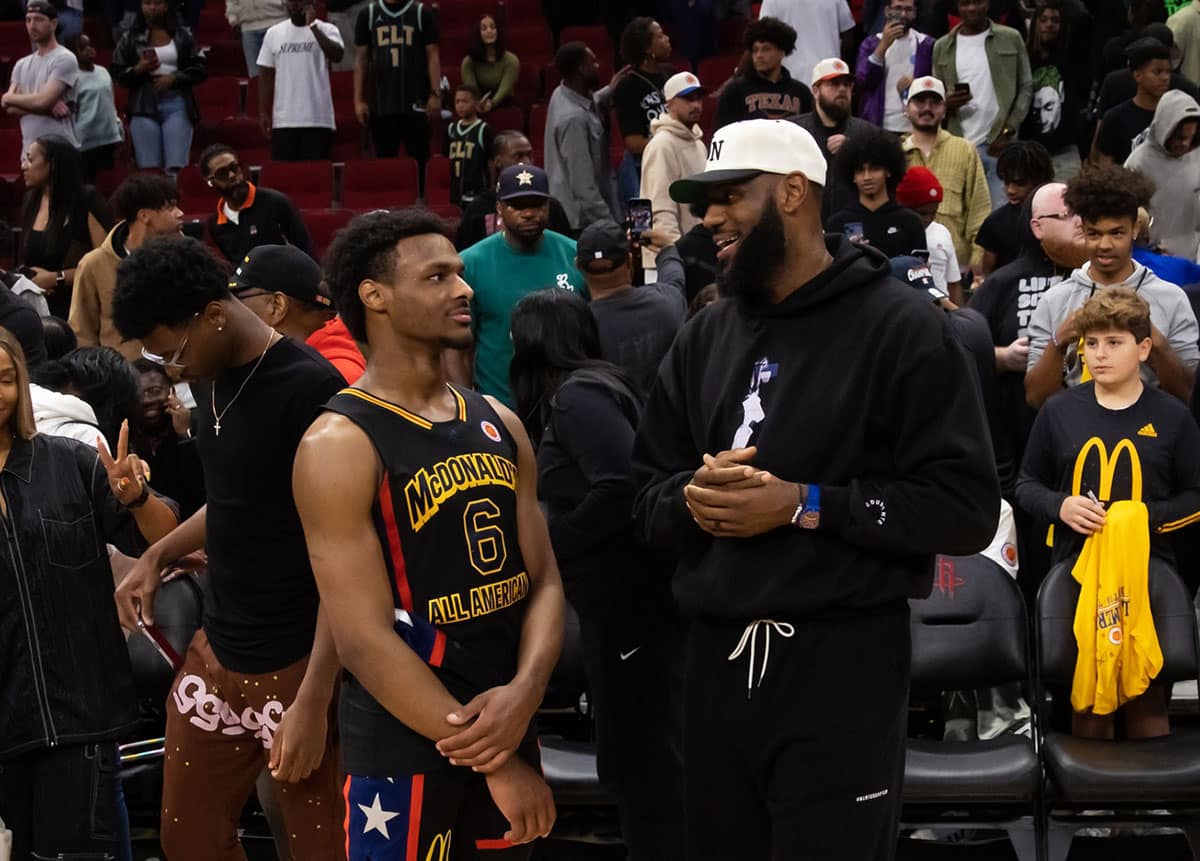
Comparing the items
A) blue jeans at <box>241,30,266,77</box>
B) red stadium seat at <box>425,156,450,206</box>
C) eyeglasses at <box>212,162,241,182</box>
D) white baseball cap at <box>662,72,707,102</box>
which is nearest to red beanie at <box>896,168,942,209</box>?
white baseball cap at <box>662,72,707,102</box>

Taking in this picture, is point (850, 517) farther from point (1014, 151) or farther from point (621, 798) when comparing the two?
point (1014, 151)

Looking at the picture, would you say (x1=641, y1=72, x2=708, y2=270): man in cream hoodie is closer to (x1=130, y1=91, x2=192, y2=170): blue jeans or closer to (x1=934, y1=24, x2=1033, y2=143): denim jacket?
(x1=934, y1=24, x2=1033, y2=143): denim jacket

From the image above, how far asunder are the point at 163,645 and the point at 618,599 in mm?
1355

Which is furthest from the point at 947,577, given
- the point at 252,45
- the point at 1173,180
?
the point at 252,45

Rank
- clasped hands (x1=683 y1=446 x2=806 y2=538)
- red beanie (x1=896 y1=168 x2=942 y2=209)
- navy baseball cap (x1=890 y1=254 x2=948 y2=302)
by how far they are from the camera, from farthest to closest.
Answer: red beanie (x1=896 y1=168 x2=942 y2=209) → navy baseball cap (x1=890 y1=254 x2=948 y2=302) → clasped hands (x1=683 y1=446 x2=806 y2=538)

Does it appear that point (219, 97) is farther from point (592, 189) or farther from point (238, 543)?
point (238, 543)

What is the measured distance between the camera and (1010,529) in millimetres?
5633

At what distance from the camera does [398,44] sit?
1110 centimetres

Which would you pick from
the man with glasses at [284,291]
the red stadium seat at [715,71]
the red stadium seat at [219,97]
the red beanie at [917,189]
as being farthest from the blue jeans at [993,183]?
the red stadium seat at [219,97]

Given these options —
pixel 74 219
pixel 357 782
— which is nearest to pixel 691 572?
pixel 357 782

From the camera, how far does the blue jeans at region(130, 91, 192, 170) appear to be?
11578 millimetres

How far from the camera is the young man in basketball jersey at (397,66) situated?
1112 cm

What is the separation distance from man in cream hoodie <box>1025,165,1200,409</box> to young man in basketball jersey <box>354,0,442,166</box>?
20.8ft

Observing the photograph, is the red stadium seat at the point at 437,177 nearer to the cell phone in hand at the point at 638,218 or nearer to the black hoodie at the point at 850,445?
the cell phone in hand at the point at 638,218
